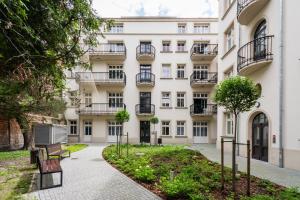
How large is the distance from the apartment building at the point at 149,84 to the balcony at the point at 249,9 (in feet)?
37.7

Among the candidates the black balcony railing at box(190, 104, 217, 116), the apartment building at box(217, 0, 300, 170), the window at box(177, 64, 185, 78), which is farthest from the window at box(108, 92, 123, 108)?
the apartment building at box(217, 0, 300, 170)

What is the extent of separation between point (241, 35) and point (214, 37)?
12107 millimetres

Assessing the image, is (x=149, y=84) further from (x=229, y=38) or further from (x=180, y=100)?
(x=229, y=38)

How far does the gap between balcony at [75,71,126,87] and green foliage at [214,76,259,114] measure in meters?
19.3

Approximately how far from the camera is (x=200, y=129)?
2553 cm

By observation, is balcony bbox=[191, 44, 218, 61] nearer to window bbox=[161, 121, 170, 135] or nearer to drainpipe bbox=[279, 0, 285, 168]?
window bbox=[161, 121, 170, 135]

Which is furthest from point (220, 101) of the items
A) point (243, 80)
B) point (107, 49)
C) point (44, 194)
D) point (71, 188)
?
point (107, 49)

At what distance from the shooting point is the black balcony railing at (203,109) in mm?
24672

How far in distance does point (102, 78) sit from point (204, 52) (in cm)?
1142

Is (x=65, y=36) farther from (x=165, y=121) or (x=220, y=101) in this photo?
(x=165, y=121)

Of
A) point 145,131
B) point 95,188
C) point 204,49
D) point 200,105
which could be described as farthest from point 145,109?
point 95,188

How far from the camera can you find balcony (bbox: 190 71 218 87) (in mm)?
24594

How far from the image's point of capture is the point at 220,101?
6.68m

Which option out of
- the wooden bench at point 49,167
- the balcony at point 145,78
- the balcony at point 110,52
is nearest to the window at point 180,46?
the balcony at point 145,78
